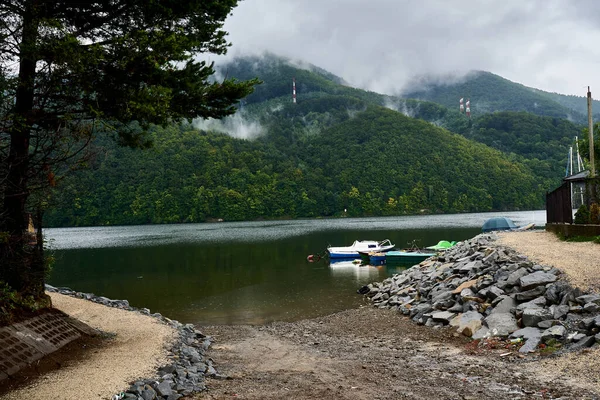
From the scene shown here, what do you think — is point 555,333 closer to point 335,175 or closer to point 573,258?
point 573,258

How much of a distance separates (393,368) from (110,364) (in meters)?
5.45

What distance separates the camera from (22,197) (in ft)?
28.2

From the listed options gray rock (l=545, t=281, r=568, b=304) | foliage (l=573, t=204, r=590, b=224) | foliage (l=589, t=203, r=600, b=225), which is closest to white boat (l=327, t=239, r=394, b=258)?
foliage (l=573, t=204, r=590, b=224)

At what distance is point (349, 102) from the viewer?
195 meters

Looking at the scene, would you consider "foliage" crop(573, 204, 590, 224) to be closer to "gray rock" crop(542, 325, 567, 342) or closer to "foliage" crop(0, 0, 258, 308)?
"gray rock" crop(542, 325, 567, 342)

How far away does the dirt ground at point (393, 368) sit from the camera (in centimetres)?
721

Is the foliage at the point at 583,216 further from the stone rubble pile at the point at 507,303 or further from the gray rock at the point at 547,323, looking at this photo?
the gray rock at the point at 547,323

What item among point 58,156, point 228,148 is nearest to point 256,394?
point 58,156

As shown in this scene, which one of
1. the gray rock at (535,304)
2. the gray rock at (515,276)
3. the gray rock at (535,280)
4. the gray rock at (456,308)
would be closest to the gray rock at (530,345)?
the gray rock at (535,304)

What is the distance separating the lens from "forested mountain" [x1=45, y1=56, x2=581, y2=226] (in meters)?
125

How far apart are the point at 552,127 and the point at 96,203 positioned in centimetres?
15390

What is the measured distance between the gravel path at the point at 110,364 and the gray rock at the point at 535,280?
360 inches

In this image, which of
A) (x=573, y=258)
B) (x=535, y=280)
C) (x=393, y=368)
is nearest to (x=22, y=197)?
(x=393, y=368)

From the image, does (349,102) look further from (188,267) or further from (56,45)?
(56,45)
